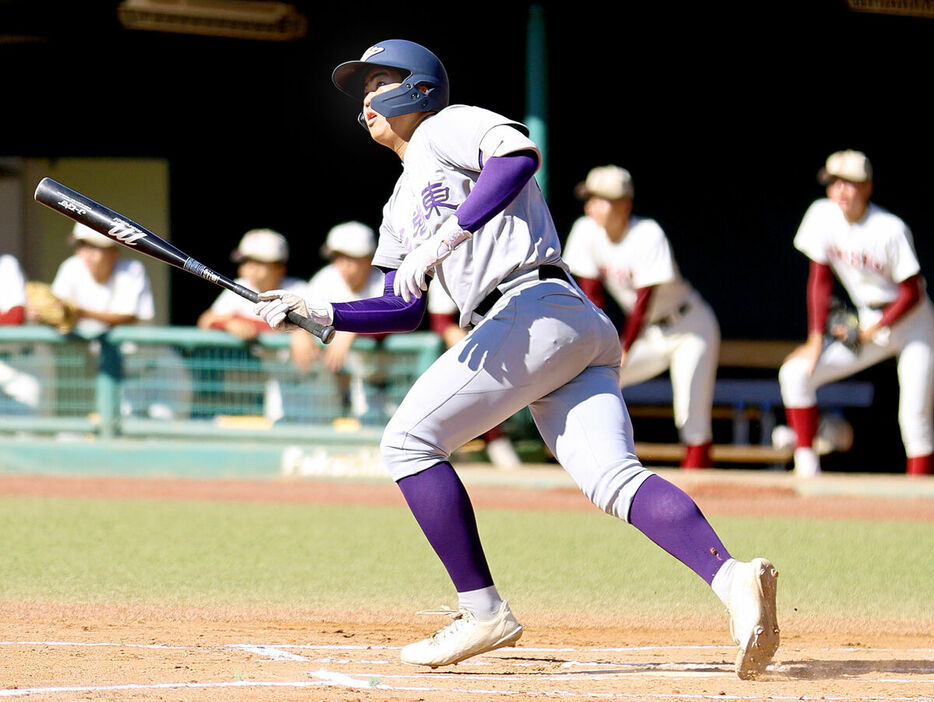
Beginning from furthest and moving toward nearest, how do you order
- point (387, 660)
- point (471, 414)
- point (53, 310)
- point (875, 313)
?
point (53, 310) < point (875, 313) < point (387, 660) < point (471, 414)

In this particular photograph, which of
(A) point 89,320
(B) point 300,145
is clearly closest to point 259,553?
(A) point 89,320

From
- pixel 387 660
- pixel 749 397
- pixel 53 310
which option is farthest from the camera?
pixel 749 397

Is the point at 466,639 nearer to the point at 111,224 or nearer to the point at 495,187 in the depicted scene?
the point at 495,187

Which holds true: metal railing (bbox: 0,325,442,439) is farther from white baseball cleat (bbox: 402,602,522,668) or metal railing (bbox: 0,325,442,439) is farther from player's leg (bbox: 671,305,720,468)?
white baseball cleat (bbox: 402,602,522,668)

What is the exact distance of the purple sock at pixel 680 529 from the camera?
322 cm

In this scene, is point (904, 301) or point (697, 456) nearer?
point (904, 301)

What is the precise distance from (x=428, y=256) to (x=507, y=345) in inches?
10.9

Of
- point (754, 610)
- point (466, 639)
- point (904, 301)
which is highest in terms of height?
point (904, 301)

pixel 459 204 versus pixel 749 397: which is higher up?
pixel 459 204

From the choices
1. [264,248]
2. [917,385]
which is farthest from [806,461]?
[264,248]

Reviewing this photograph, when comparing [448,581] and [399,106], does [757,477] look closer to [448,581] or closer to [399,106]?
[448,581]

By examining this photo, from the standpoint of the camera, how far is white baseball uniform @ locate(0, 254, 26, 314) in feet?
26.3

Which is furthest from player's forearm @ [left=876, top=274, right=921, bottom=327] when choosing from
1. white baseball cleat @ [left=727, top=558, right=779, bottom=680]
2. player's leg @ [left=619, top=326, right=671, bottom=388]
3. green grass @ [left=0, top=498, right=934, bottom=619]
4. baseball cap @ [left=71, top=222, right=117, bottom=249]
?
white baseball cleat @ [left=727, top=558, right=779, bottom=680]

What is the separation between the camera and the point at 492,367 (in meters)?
3.30
